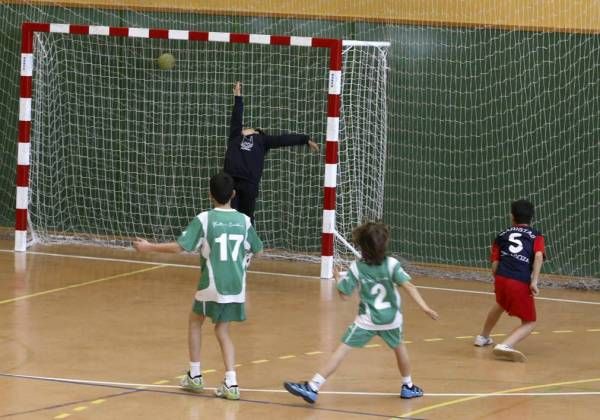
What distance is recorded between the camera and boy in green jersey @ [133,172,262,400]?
8133mm

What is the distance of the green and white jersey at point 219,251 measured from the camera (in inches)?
321

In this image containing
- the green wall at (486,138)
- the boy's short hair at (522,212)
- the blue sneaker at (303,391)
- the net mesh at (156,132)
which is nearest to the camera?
the blue sneaker at (303,391)

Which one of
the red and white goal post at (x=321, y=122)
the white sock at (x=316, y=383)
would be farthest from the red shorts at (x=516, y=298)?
the red and white goal post at (x=321, y=122)

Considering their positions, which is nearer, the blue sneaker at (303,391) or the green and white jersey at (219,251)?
the blue sneaker at (303,391)

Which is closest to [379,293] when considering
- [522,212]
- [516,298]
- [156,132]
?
[516,298]

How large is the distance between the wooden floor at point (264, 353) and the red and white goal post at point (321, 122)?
29.2 inches

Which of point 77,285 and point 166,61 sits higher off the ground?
point 166,61

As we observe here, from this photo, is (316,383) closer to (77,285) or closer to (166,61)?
(77,285)

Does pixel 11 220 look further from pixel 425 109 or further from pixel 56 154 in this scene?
pixel 425 109

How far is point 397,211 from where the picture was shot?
15125 millimetres

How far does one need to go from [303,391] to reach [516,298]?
2.61 meters

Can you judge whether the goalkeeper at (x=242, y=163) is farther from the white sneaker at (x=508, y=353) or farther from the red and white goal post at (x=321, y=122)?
the white sneaker at (x=508, y=353)

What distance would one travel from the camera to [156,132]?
16.1 metres

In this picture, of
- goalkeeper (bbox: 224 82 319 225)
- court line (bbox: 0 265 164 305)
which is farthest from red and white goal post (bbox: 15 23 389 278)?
court line (bbox: 0 265 164 305)
